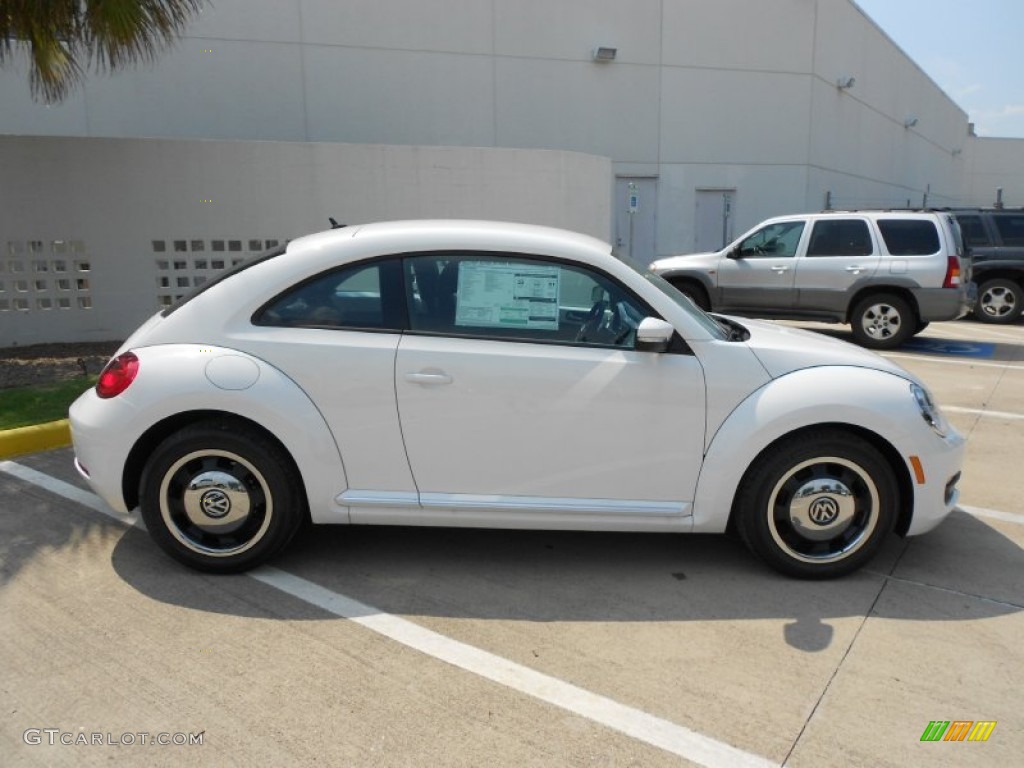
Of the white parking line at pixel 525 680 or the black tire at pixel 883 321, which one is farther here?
the black tire at pixel 883 321

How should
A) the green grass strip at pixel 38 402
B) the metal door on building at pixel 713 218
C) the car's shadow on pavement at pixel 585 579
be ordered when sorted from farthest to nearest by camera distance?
the metal door on building at pixel 713 218 < the green grass strip at pixel 38 402 < the car's shadow on pavement at pixel 585 579

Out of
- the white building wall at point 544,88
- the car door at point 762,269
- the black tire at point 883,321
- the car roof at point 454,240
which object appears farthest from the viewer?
the white building wall at point 544,88

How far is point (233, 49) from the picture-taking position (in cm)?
1420

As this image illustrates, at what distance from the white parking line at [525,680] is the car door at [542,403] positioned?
1.96 feet

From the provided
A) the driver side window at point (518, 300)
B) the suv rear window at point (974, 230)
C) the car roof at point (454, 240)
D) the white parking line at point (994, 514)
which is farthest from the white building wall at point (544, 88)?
the driver side window at point (518, 300)

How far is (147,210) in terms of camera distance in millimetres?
9406

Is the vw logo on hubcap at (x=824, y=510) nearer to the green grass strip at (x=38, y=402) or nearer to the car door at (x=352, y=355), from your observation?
the car door at (x=352, y=355)

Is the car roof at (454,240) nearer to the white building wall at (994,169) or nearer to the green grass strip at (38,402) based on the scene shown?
the green grass strip at (38,402)

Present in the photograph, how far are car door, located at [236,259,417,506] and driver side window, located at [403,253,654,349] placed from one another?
0.47 ft

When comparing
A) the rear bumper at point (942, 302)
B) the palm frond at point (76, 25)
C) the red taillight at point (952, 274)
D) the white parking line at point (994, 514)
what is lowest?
the white parking line at point (994, 514)

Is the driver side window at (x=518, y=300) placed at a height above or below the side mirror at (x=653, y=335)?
above

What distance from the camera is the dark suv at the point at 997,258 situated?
1306 centimetres

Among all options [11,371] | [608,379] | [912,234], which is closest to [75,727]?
[608,379]

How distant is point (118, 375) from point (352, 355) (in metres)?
1.13
